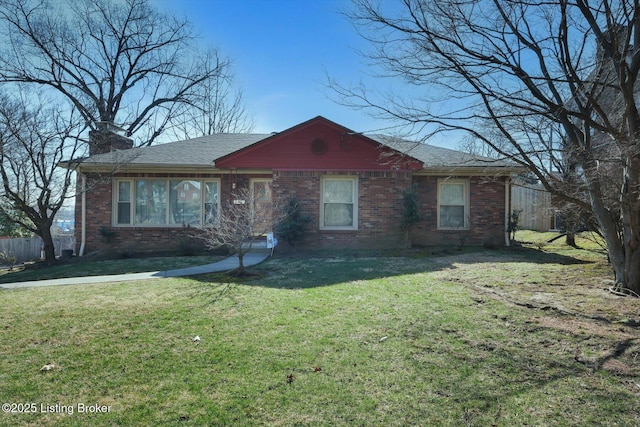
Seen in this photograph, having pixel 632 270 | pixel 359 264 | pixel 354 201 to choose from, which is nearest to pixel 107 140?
pixel 354 201

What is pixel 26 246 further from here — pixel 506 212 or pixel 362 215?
Answer: pixel 506 212

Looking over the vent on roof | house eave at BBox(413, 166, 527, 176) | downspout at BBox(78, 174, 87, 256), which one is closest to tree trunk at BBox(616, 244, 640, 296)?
house eave at BBox(413, 166, 527, 176)

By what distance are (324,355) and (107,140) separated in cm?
1388

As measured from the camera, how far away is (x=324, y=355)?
11.6 ft

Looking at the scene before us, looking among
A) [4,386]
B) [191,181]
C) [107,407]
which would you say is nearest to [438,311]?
[107,407]

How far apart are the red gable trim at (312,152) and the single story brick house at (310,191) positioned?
0.11 feet

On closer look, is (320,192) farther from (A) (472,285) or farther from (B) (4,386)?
(B) (4,386)

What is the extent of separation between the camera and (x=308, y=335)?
13.2ft

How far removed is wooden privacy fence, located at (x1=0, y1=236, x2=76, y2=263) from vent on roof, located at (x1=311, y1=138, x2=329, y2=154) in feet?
32.8

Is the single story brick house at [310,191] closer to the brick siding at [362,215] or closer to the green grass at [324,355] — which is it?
the brick siding at [362,215]

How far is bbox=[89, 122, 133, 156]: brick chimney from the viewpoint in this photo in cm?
1293

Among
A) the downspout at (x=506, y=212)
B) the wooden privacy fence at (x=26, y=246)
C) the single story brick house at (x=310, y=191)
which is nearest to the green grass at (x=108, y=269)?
the single story brick house at (x=310, y=191)

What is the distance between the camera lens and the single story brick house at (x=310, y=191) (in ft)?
37.3

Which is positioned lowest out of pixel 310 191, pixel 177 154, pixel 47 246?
pixel 47 246
